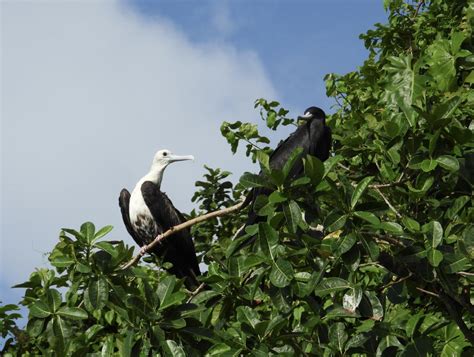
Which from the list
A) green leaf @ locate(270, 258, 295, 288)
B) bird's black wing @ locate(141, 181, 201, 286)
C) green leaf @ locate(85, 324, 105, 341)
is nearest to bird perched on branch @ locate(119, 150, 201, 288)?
bird's black wing @ locate(141, 181, 201, 286)

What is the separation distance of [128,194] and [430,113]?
484 cm

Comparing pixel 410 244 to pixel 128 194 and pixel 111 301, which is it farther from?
pixel 128 194

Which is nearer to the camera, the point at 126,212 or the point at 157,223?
the point at 157,223

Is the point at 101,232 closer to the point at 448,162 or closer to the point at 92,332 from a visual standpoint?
the point at 92,332

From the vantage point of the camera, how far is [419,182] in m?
3.95

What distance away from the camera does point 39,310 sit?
3801 mm

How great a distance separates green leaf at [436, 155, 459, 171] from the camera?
3.71 m

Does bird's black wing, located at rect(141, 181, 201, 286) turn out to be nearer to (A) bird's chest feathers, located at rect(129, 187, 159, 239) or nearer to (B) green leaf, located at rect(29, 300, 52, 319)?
(A) bird's chest feathers, located at rect(129, 187, 159, 239)

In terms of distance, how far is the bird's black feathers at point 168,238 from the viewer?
24.8 feet

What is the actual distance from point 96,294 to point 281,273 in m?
0.87

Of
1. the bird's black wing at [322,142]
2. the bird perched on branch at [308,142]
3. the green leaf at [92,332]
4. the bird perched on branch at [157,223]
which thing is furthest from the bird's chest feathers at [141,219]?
the green leaf at [92,332]

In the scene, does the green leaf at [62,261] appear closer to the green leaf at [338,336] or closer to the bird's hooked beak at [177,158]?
the green leaf at [338,336]

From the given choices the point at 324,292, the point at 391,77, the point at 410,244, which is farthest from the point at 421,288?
the point at 391,77

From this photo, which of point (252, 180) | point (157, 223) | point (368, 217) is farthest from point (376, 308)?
point (157, 223)
